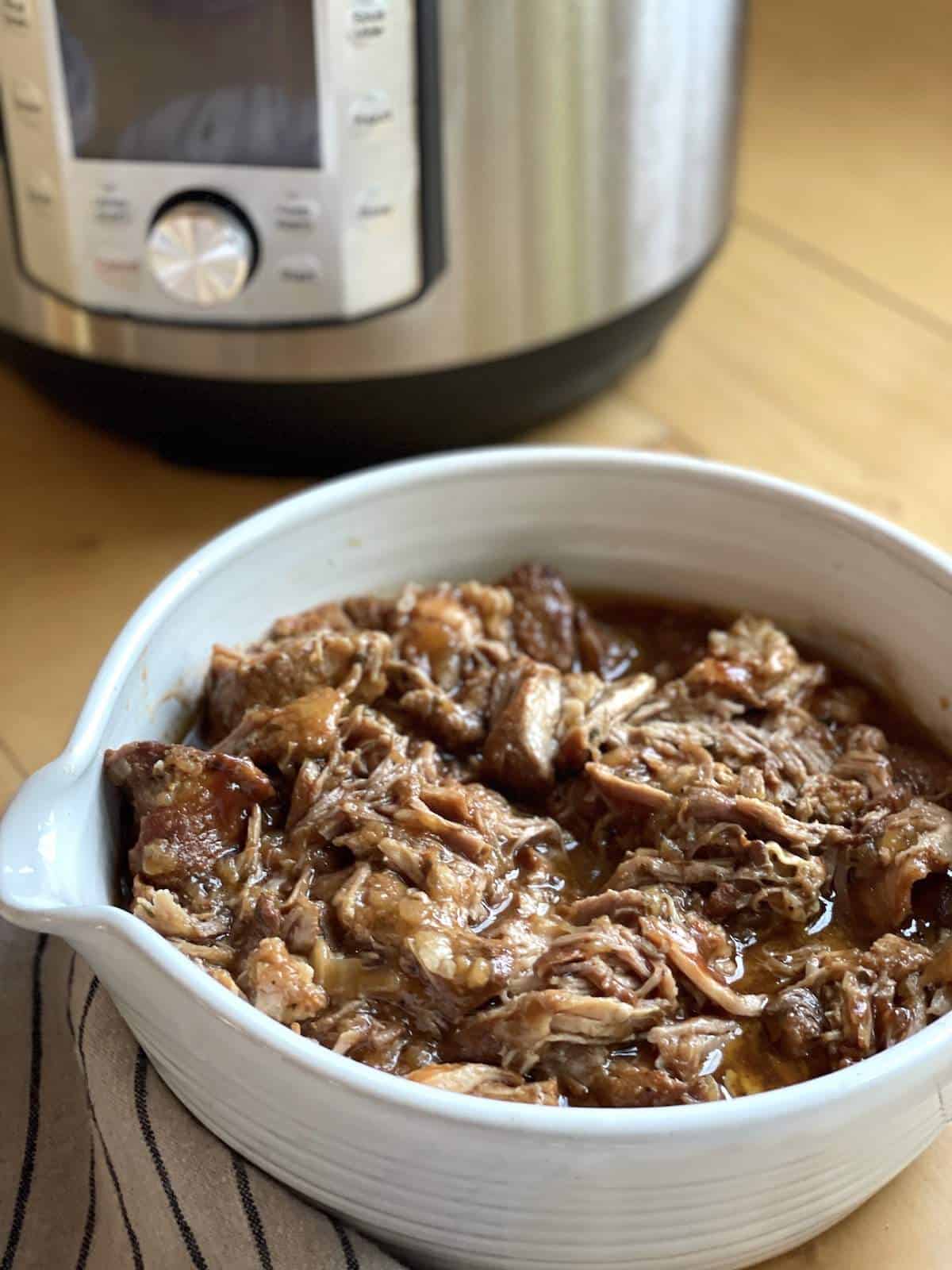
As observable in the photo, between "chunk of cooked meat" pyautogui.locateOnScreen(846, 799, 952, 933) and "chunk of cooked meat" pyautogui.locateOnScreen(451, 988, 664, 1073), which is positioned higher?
"chunk of cooked meat" pyautogui.locateOnScreen(451, 988, 664, 1073)

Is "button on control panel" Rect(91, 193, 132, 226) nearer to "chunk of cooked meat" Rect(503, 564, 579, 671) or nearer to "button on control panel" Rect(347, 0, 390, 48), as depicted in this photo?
"button on control panel" Rect(347, 0, 390, 48)

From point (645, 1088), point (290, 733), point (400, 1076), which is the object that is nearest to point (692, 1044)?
point (645, 1088)

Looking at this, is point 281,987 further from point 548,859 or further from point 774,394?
point 774,394

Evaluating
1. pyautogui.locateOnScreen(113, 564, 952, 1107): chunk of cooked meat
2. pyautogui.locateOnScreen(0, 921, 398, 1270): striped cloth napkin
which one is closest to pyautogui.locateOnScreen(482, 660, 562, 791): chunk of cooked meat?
pyautogui.locateOnScreen(113, 564, 952, 1107): chunk of cooked meat

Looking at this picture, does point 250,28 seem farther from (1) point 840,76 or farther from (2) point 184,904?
(1) point 840,76

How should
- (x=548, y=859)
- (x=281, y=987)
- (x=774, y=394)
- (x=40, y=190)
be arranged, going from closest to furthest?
(x=281, y=987) → (x=548, y=859) → (x=40, y=190) → (x=774, y=394)

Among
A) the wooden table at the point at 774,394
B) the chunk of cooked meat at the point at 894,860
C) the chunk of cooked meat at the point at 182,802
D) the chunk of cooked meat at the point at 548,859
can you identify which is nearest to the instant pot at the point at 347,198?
the wooden table at the point at 774,394
